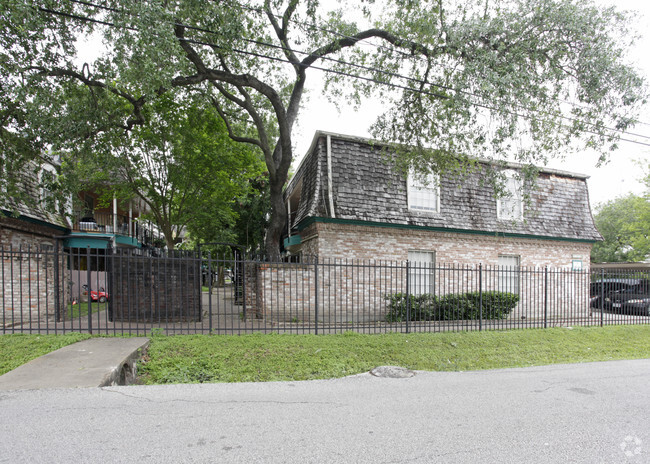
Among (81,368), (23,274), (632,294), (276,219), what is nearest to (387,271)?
(276,219)

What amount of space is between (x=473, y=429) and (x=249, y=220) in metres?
20.2

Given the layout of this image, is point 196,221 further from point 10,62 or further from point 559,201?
point 559,201

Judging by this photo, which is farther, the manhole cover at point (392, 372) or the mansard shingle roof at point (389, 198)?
the mansard shingle roof at point (389, 198)

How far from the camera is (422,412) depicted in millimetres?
4574

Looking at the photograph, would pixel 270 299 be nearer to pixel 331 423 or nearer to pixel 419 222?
pixel 419 222

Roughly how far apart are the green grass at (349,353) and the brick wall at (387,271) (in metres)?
1.70

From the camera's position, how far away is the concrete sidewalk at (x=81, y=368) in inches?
197

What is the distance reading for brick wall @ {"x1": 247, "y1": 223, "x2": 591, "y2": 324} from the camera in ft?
35.0

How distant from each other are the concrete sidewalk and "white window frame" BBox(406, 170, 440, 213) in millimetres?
9506

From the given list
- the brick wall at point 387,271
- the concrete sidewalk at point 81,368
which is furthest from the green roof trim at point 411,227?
the concrete sidewalk at point 81,368

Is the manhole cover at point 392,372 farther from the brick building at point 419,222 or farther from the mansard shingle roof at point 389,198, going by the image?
the mansard shingle roof at point 389,198

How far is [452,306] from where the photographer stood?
35.7 ft

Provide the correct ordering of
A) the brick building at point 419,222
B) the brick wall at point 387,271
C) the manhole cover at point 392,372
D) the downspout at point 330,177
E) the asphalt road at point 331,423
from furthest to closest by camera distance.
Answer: the brick building at point 419,222 < the downspout at point 330,177 < the brick wall at point 387,271 < the manhole cover at point 392,372 < the asphalt road at point 331,423

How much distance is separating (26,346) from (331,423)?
6.04 m
